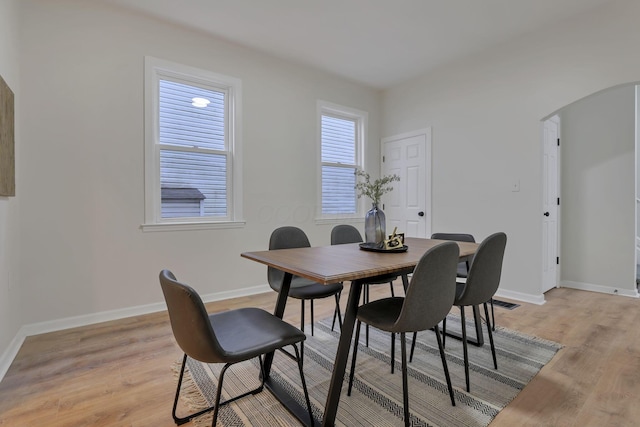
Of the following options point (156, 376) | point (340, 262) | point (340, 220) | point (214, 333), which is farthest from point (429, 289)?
point (340, 220)

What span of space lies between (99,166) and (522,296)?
14.6ft

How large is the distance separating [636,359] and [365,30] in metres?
3.53

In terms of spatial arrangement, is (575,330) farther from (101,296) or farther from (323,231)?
(101,296)

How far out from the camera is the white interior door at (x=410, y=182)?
4.44m

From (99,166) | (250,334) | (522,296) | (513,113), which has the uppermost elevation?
(513,113)

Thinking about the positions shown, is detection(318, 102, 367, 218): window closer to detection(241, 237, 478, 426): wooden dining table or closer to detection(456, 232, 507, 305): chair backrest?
detection(241, 237, 478, 426): wooden dining table

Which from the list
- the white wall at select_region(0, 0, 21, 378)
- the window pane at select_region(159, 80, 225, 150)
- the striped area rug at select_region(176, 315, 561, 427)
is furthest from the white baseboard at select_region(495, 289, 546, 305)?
the white wall at select_region(0, 0, 21, 378)

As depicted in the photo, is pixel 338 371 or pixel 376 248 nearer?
pixel 338 371

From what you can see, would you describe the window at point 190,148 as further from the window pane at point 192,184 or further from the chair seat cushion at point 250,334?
the chair seat cushion at point 250,334

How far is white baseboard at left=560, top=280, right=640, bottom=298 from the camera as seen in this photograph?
11.8 ft

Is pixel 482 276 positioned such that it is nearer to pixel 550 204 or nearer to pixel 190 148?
pixel 550 204

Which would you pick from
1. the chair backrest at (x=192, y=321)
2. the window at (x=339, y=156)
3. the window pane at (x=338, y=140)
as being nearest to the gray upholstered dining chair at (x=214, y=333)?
the chair backrest at (x=192, y=321)

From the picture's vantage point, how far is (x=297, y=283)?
2.41 metres

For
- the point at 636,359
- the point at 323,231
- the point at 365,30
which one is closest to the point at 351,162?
the point at 323,231
